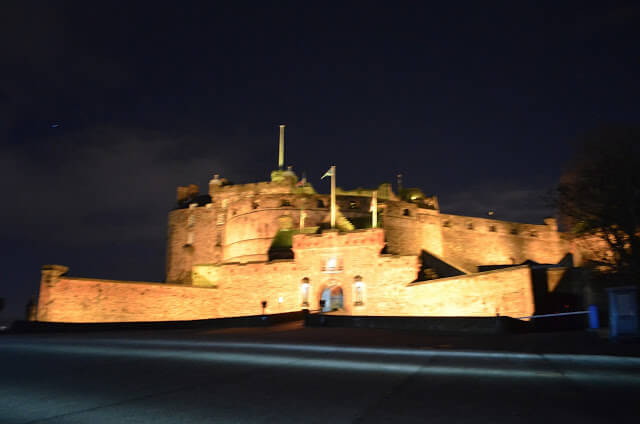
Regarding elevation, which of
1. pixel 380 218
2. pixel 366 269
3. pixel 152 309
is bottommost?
pixel 152 309

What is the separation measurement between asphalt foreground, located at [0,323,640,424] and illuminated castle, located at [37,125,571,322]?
47.9 feet

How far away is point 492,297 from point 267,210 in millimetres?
20065

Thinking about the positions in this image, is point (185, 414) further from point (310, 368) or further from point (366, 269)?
point (366, 269)

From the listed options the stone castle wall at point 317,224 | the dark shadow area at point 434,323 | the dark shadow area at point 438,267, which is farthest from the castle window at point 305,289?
the dark shadow area at point 434,323

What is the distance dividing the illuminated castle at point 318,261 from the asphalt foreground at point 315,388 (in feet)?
47.9

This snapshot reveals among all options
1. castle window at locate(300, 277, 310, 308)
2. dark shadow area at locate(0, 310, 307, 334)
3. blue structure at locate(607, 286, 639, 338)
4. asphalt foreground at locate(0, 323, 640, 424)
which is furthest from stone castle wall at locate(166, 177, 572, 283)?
asphalt foreground at locate(0, 323, 640, 424)

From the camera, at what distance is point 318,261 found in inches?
1054

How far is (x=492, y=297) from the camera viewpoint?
19141 mm

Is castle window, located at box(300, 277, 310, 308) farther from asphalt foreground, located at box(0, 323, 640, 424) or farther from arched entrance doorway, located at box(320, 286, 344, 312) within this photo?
asphalt foreground, located at box(0, 323, 640, 424)

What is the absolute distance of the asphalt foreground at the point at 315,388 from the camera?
2.98 meters

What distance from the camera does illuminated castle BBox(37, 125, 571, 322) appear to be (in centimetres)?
2272

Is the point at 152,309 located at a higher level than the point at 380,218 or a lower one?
lower

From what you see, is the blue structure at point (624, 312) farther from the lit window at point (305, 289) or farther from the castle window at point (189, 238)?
the castle window at point (189, 238)

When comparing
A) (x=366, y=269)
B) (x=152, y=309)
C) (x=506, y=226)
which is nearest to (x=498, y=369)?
(x=366, y=269)
